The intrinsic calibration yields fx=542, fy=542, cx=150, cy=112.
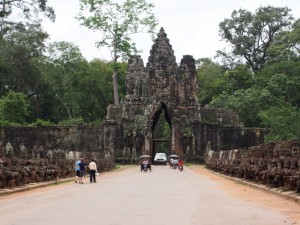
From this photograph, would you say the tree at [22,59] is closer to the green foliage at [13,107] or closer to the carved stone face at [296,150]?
the green foliage at [13,107]

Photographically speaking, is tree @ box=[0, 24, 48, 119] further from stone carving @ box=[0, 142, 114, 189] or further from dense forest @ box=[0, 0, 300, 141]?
stone carving @ box=[0, 142, 114, 189]

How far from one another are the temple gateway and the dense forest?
7103mm

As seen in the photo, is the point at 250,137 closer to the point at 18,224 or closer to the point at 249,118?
the point at 249,118

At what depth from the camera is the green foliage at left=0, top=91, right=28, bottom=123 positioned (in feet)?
194

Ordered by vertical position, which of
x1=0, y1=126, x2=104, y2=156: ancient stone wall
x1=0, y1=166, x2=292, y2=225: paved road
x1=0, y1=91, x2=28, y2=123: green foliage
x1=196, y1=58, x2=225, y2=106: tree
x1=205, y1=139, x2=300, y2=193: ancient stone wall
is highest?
x1=196, y1=58, x2=225, y2=106: tree

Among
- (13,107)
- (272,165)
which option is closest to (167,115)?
(13,107)

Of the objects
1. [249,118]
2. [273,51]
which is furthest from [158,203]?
[273,51]

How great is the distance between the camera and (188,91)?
57594 millimetres

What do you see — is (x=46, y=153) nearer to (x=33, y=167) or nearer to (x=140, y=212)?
(x=33, y=167)

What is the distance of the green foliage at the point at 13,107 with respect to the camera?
59.1 metres

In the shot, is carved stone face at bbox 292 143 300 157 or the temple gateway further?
the temple gateway

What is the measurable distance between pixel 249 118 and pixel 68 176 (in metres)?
40.4

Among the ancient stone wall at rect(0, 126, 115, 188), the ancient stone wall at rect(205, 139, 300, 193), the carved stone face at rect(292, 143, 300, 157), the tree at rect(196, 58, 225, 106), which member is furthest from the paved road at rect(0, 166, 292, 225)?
the tree at rect(196, 58, 225, 106)

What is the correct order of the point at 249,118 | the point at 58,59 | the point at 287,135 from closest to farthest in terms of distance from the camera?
the point at 287,135
the point at 249,118
the point at 58,59
